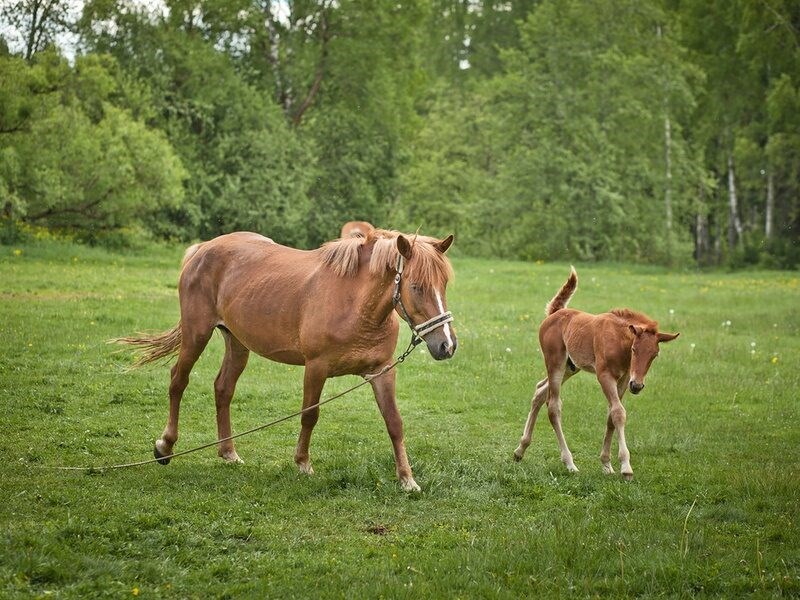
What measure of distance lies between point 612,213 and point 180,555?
3610 centimetres

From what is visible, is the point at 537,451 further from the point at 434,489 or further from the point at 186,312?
the point at 186,312

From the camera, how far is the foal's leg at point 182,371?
913 centimetres

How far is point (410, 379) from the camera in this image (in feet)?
46.4

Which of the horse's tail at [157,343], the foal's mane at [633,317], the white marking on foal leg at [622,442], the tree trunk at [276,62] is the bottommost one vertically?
the white marking on foal leg at [622,442]

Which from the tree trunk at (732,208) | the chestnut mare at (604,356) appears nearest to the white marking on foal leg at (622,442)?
the chestnut mare at (604,356)

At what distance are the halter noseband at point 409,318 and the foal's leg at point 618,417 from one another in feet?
6.46

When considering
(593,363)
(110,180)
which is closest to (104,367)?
(593,363)

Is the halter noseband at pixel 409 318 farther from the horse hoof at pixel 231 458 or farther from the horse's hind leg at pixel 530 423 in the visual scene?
the horse hoof at pixel 231 458

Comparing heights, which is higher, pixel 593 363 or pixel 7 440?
pixel 593 363

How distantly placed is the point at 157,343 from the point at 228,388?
1093 millimetres

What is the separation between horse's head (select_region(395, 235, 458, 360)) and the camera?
7.84 metres

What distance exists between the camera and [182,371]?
9.42 metres

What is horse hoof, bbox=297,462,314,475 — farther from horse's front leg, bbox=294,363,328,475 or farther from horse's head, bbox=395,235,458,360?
horse's head, bbox=395,235,458,360

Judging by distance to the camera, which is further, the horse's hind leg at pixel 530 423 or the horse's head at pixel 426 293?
the horse's hind leg at pixel 530 423
